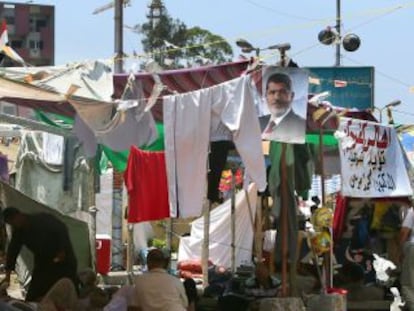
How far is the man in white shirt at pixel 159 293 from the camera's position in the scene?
30.1 ft

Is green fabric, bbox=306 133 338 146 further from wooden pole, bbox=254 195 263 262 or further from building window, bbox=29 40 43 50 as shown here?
building window, bbox=29 40 43 50

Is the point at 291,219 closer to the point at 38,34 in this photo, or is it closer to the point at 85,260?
the point at 85,260

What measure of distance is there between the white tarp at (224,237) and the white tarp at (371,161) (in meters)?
4.24

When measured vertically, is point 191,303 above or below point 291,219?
below

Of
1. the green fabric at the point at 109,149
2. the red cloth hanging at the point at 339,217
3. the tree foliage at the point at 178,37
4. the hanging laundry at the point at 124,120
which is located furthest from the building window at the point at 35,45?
the hanging laundry at the point at 124,120

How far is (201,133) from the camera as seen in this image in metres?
9.66

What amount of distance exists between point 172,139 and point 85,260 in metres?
3.87

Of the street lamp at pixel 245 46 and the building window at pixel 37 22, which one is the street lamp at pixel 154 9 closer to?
the street lamp at pixel 245 46

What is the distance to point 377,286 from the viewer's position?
13188mm

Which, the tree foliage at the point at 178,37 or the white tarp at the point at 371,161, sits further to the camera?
the tree foliage at the point at 178,37

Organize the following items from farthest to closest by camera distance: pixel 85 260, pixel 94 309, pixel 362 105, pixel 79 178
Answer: pixel 362 105 → pixel 79 178 → pixel 85 260 → pixel 94 309

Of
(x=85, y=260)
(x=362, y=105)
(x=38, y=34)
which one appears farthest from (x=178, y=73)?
(x=38, y=34)

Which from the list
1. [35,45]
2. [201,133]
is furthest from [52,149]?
[35,45]

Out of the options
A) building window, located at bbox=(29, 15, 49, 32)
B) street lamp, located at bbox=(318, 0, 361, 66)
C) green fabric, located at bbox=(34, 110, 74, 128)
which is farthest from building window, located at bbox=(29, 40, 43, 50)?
green fabric, located at bbox=(34, 110, 74, 128)
